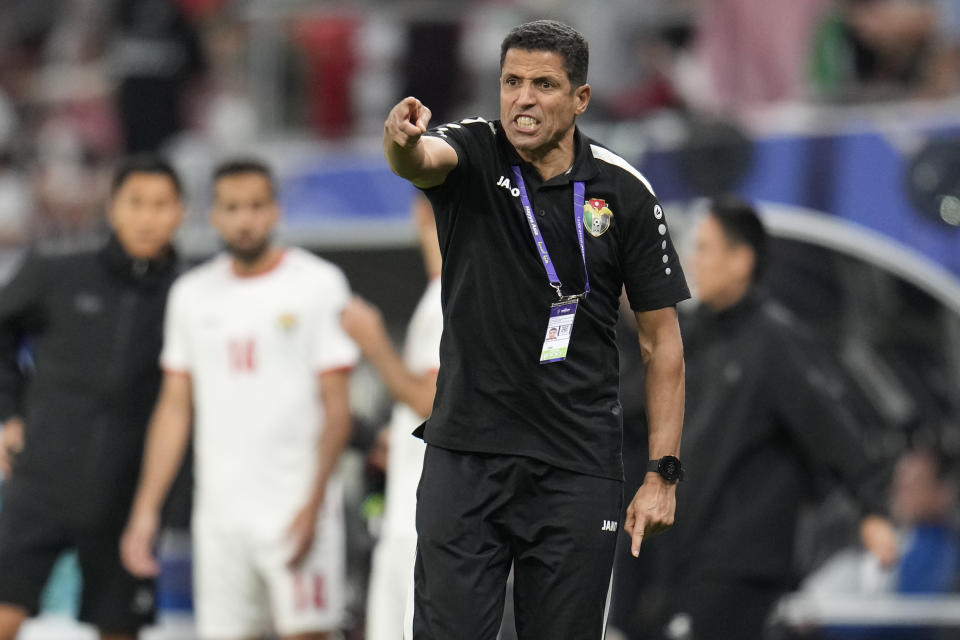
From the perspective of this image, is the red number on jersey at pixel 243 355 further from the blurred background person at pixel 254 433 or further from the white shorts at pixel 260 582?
the white shorts at pixel 260 582

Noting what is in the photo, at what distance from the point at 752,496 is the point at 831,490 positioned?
9.89 ft

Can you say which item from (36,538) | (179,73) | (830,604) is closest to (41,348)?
(36,538)

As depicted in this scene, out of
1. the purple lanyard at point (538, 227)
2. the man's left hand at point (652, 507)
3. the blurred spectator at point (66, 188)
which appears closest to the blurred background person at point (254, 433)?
the man's left hand at point (652, 507)

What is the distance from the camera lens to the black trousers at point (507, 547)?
4.58 metres

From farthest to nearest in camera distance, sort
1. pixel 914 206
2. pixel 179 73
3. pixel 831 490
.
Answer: pixel 179 73
pixel 831 490
pixel 914 206

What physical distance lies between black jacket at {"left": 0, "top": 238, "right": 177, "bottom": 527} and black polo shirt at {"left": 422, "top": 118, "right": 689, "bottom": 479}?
8.68ft

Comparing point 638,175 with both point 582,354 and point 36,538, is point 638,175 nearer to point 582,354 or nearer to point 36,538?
point 582,354

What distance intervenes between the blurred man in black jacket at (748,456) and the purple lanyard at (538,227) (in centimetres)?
215

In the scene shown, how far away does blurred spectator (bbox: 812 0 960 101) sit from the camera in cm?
935

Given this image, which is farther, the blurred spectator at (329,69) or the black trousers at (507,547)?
the blurred spectator at (329,69)

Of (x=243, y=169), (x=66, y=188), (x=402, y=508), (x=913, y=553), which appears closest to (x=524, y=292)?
(x=402, y=508)

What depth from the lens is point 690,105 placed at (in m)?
10.1

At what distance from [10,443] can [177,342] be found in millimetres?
851

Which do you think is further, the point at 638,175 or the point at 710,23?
the point at 710,23
